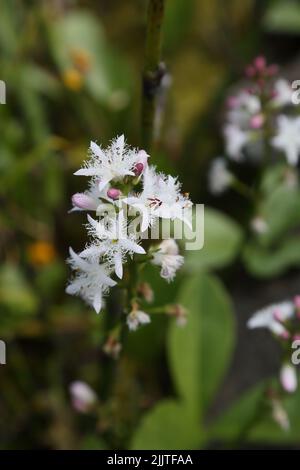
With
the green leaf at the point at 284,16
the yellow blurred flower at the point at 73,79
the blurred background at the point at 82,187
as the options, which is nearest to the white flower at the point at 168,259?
the blurred background at the point at 82,187

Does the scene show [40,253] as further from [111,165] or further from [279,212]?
[111,165]

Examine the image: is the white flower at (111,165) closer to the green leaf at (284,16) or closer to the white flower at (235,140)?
the white flower at (235,140)

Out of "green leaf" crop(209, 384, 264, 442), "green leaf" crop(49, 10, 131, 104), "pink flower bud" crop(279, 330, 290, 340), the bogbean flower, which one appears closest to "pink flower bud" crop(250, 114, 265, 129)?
the bogbean flower

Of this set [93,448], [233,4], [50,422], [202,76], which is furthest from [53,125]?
[93,448]

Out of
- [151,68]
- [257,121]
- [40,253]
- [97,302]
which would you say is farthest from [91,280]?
[40,253]

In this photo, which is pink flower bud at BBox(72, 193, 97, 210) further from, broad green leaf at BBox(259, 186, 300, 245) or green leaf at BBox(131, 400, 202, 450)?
broad green leaf at BBox(259, 186, 300, 245)
